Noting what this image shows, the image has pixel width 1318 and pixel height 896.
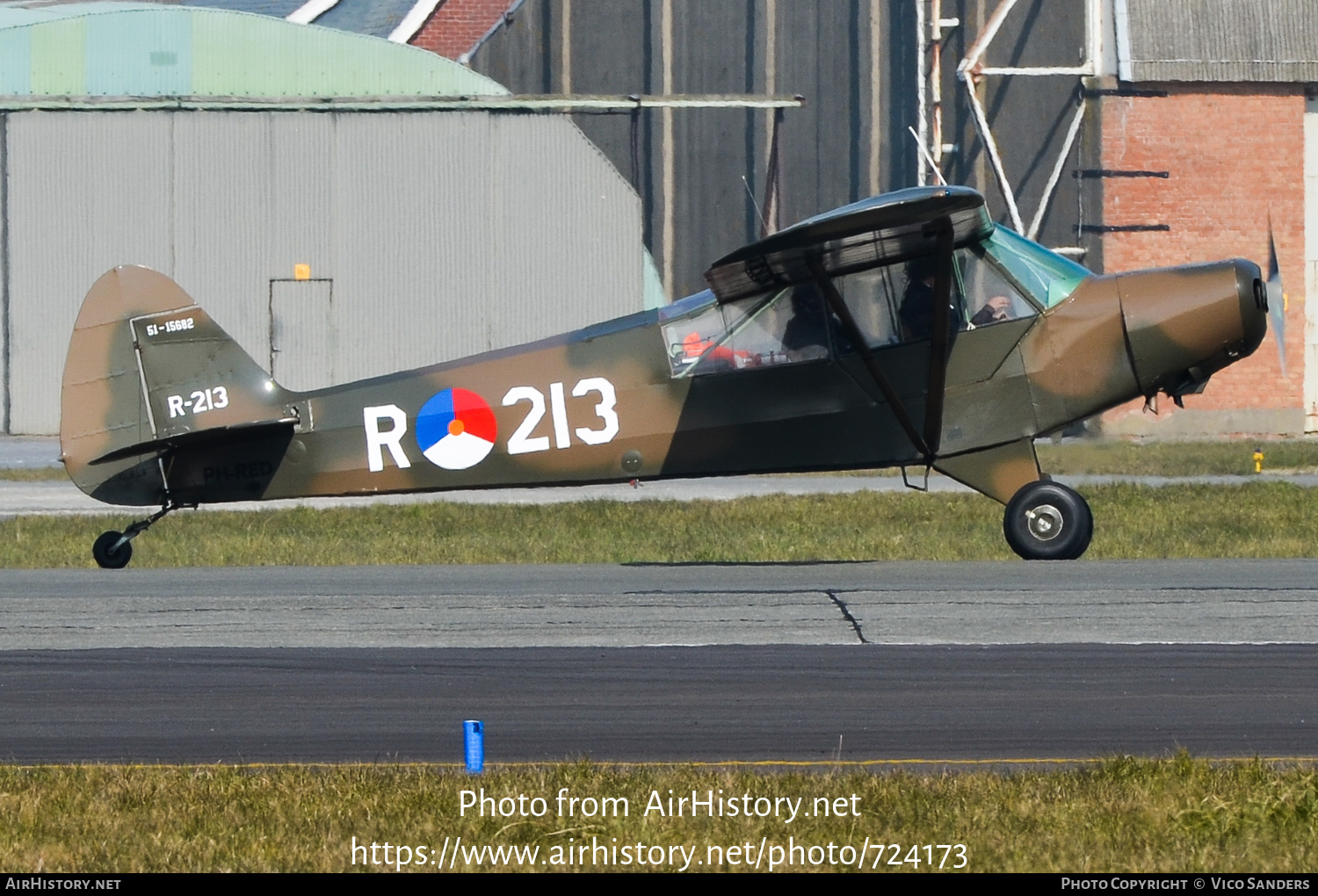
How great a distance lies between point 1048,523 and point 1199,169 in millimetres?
21812

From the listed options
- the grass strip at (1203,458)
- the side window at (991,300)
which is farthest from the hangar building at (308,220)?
the side window at (991,300)

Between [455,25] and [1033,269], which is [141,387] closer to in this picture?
[1033,269]

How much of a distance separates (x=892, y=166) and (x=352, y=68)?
10150mm

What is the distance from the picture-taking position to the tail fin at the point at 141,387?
13.2 m

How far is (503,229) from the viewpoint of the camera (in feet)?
100

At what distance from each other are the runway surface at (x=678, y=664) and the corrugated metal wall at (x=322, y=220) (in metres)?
18.7

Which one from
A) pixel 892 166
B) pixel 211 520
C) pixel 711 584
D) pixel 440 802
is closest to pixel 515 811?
pixel 440 802

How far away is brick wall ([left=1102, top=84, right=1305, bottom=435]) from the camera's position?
1265 inches

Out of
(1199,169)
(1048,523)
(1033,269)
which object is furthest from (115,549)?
(1199,169)

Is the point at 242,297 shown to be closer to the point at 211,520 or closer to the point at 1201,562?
the point at 211,520

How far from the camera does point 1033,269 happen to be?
490 inches

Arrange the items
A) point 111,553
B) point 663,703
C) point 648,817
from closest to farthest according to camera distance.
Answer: point 648,817, point 663,703, point 111,553

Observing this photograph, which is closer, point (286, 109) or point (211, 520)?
point (211, 520)

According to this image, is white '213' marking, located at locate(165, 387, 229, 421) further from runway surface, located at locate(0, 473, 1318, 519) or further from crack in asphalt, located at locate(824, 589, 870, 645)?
runway surface, located at locate(0, 473, 1318, 519)
